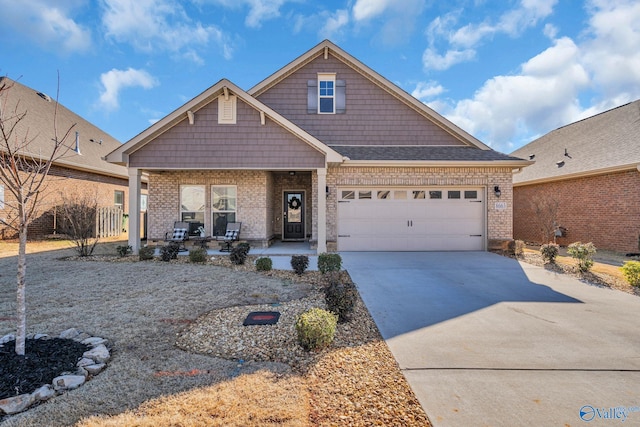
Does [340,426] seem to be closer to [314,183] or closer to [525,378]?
[525,378]

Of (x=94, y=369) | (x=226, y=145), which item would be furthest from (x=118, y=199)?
(x=94, y=369)

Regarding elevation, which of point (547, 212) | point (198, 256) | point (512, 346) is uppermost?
point (547, 212)

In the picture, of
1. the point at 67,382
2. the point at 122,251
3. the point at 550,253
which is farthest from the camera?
the point at 122,251

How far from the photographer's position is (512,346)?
3.81 meters

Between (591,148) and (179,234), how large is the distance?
17.3 meters

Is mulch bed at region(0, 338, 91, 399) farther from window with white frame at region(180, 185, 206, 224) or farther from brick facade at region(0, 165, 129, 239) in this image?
brick facade at region(0, 165, 129, 239)

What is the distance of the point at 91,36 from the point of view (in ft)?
40.9

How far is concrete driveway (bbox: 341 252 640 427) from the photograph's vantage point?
2.65 meters

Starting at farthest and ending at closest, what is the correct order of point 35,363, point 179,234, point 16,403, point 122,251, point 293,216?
point 293,216 → point 179,234 → point 122,251 → point 35,363 → point 16,403

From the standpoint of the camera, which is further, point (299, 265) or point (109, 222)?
point (109, 222)

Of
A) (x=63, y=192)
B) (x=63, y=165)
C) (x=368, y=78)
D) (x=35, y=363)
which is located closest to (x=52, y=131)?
(x=63, y=165)

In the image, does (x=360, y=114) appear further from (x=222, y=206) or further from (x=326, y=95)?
(x=222, y=206)

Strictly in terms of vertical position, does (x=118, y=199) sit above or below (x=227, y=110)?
below

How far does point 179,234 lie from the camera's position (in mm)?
11070
